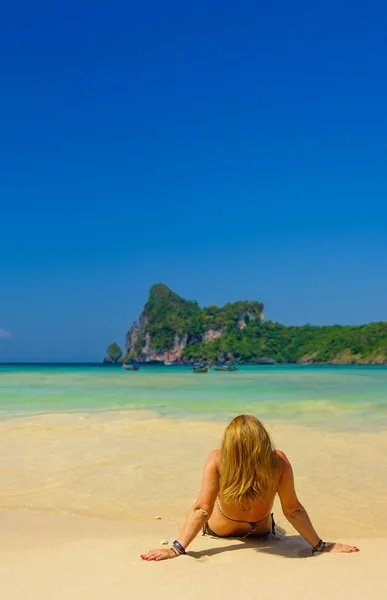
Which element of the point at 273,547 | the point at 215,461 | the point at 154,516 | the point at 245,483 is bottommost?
the point at 154,516

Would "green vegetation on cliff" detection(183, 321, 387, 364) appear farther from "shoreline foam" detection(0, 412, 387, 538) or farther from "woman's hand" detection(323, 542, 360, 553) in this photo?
"woman's hand" detection(323, 542, 360, 553)

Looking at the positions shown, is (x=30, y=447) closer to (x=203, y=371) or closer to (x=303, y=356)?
(x=203, y=371)

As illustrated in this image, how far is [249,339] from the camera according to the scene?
17975cm

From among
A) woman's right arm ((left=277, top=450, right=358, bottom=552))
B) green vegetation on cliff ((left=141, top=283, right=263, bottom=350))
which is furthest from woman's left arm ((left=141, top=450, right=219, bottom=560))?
green vegetation on cliff ((left=141, top=283, right=263, bottom=350))

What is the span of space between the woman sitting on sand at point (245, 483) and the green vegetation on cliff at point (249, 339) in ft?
500

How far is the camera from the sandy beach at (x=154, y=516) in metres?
3.16

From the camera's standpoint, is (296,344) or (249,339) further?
(249,339)

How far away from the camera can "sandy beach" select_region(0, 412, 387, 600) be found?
3160 mm

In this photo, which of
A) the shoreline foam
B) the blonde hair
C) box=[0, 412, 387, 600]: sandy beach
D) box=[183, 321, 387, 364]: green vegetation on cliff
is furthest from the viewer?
box=[183, 321, 387, 364]: green vegetation on cliff

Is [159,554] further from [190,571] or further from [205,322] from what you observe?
[205,322]

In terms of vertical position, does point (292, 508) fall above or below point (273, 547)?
above

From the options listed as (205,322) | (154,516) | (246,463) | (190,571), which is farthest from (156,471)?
(205,322)

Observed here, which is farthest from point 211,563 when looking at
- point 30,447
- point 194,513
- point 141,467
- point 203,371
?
point 203,371

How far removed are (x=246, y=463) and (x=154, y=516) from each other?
221 cm
